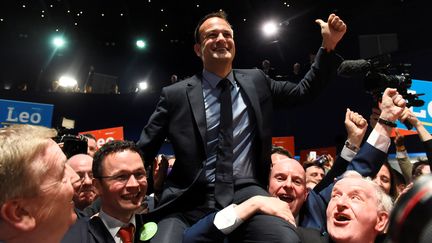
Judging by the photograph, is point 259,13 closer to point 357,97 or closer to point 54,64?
point 357,97

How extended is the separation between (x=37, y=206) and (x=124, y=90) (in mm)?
12193

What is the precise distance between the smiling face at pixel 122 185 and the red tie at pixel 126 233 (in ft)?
0.15

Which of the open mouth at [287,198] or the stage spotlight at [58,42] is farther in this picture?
the stage spotlight at [58,42]

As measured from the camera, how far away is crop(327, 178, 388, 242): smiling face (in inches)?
81.9

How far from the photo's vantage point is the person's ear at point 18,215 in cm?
115

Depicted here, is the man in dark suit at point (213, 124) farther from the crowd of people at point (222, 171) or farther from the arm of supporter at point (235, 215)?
the arm of supporter at point (235, 215)

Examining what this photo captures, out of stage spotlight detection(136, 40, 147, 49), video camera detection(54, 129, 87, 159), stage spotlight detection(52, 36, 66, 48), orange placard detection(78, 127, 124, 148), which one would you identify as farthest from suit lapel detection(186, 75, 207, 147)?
stage spotlight detection(52, 36, 66, 48)

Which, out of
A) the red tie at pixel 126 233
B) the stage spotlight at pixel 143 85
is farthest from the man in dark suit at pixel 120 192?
the stage spotlight at pixel 143 85

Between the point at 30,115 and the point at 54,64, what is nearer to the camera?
the point at 30,115

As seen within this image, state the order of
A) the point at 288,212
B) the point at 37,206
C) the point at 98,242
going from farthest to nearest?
the point at 98,242 → the point at 288,212 → the point at 37,206

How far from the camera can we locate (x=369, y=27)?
899cm

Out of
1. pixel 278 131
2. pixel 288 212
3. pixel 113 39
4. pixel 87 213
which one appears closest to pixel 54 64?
pixel 113 39

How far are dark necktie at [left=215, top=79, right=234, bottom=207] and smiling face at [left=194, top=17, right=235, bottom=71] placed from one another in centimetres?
17

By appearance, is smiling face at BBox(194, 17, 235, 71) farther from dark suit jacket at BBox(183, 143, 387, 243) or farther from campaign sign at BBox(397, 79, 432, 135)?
campaign sign at BBox(397, 79, 432, 135)
